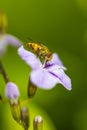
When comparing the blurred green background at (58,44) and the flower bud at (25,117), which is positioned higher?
the flower bud at (25,117)

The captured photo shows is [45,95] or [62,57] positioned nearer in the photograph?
[45,95]

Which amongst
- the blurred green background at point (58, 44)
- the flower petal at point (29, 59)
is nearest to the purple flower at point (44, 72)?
the flower petal at point (29, 59)

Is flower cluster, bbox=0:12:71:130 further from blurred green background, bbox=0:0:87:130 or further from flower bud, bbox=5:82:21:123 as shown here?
blurred green background, bbox=0:0:87:130

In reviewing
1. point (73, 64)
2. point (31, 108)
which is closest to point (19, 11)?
point (73, 64)

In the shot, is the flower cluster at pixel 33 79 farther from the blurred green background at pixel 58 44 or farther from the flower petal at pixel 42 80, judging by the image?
the blurred green background at pixel 58 44

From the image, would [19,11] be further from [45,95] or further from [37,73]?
[37,73]

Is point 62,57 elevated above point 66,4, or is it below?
below

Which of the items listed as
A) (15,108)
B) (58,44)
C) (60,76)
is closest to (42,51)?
(60,76)

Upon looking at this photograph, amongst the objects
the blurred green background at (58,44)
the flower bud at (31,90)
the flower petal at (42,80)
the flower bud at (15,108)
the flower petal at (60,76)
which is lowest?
the blurred green background at (58,44)

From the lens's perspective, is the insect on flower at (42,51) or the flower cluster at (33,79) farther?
the insect on flower at (42,51)
